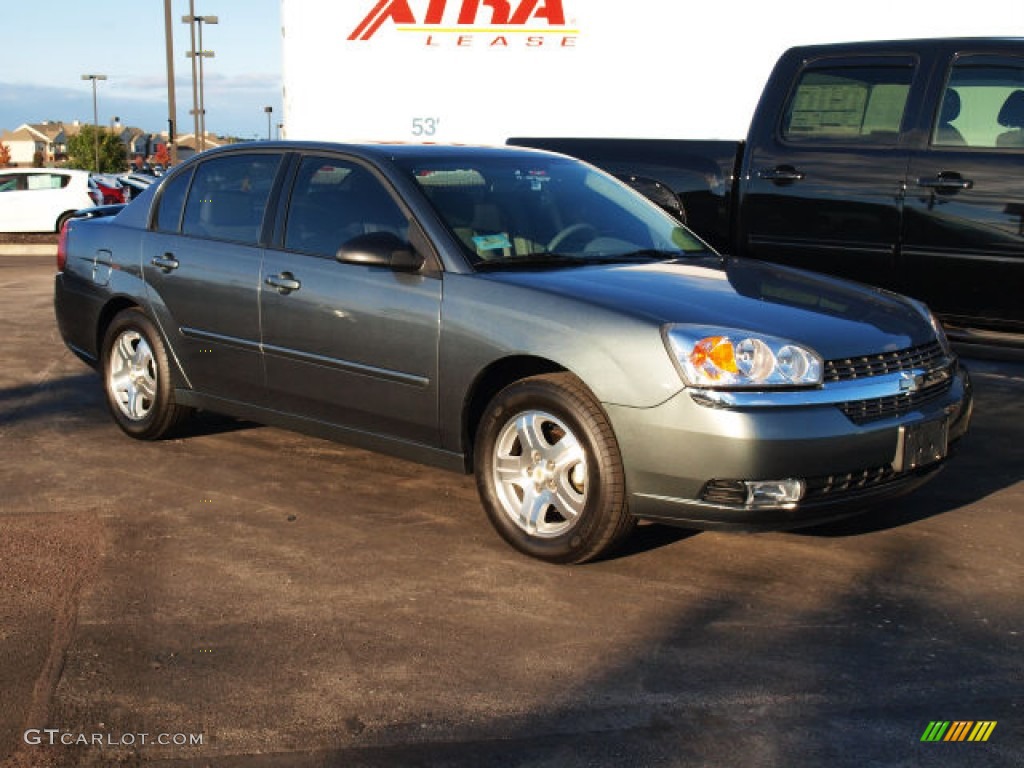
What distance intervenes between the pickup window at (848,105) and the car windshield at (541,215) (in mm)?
1850

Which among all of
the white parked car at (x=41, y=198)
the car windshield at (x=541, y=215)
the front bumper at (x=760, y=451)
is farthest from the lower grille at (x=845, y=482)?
the white parked car at (x=41, y=198)

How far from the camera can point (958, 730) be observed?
336 cm

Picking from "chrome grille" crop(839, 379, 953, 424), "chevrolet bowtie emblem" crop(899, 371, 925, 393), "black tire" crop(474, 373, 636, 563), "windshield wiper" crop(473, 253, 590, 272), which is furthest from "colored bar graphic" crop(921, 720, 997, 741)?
"windshield wiper" crop(473, 253, 590, 272)

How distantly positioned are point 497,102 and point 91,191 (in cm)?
1638

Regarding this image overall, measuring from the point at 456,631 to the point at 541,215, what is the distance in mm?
2159

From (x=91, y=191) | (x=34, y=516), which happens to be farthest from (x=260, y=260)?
(x=91, y=191)

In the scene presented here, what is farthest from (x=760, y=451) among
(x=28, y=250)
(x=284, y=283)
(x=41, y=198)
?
(x=41, y=198)

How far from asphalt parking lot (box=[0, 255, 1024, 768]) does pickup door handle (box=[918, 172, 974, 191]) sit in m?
1.76

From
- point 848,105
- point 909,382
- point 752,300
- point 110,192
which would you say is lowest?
point 110,192

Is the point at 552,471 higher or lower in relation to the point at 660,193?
lower

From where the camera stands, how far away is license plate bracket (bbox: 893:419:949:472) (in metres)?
4.54

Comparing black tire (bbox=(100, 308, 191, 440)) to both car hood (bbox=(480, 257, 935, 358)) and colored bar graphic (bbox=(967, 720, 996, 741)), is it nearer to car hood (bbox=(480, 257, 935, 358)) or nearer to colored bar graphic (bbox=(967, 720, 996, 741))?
car hood (bbox=(480, 257, 935, 358))

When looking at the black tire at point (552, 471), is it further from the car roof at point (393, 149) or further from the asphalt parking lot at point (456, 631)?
the car roof at point (393, 149)

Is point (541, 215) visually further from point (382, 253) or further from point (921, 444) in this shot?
point (921, 444)
